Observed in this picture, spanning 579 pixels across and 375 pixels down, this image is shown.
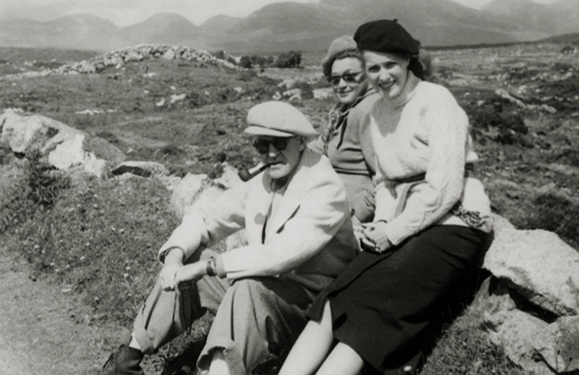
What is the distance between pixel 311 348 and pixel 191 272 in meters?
0.84

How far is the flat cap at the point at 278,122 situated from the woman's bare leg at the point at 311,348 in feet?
3.39

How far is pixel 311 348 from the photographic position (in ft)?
10.2

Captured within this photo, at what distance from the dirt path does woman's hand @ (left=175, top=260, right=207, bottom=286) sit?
1286 mm

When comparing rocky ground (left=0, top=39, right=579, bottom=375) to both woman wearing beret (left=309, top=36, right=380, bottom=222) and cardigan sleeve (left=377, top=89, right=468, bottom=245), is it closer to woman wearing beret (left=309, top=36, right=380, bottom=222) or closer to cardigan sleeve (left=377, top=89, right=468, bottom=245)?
woman wearing beret (left=309, top=36, right=380, bottom=222)

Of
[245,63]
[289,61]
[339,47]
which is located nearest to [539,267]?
[339,47]

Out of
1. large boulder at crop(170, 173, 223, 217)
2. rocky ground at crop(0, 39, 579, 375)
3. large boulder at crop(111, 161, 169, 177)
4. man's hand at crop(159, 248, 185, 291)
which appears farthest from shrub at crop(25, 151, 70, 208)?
man's hand at crop(159, 248, 185, 291)

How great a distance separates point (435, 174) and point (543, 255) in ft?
2.67

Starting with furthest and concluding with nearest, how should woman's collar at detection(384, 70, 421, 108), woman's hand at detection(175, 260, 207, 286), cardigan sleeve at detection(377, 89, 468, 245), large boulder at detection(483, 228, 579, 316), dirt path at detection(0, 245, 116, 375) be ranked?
dirt path at detection(0, 245, 116, 375), woman's collar at detection(384, 70, 421, 108), cardigan sleeve at detection(377, 89, 468, 245), woman's hand at detection(175, 260, 207, 286), large boulder at detection(483, 228, 579, 316)

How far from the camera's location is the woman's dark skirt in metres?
3.05

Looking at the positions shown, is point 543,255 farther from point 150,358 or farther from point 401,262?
point 150,358

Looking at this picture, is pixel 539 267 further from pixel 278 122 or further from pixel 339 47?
pixel 339 47

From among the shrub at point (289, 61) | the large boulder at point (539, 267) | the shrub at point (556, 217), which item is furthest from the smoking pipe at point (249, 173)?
the shrub at point (289, 61)

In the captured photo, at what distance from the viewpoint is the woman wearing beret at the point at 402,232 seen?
3.08 m

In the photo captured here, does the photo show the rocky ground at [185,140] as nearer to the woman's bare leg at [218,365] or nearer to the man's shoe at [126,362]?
the man's shoe at [126,362]
